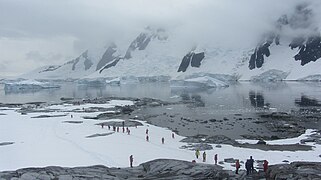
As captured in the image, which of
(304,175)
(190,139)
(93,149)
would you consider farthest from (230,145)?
(304,175)

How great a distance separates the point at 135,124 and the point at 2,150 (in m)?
21.9

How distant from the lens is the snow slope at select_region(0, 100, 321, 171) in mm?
33500

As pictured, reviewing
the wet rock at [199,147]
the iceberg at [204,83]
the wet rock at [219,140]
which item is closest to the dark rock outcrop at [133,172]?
the wet rock at [199,147]

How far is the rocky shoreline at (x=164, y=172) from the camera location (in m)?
24.8

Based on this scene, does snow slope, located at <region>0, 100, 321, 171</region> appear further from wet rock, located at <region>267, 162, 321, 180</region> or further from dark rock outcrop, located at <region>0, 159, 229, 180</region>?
wet rock, located at <region>267, 162, 321, 180</region>

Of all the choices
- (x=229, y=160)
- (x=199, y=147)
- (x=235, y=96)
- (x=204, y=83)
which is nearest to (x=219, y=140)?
(x=199, y=147)

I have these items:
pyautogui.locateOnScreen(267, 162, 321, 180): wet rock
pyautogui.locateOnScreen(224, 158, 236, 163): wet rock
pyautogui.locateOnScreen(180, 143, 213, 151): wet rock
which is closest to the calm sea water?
pyautogui.locateOnScreen(180, 143, 213, 151): wet rock

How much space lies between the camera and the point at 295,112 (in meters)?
69.0

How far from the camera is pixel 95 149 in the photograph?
38281 mm

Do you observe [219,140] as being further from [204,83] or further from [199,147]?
[204,83]

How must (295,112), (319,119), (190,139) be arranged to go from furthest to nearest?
(295,112)
(319,119)
(190,139)

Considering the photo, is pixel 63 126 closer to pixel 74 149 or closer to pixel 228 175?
pixel 74 149

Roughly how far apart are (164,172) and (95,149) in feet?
41.7

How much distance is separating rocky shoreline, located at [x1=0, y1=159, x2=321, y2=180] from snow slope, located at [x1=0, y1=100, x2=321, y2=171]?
3.44 meters
